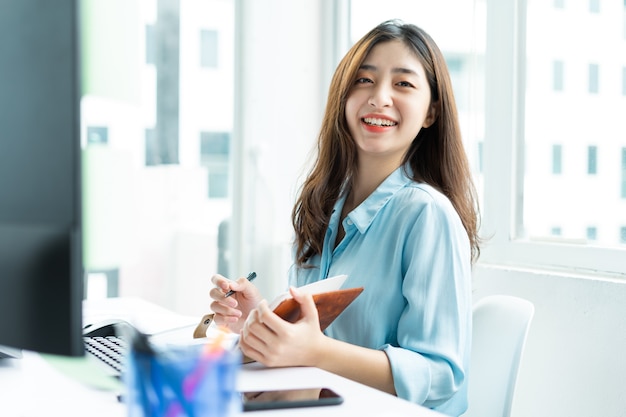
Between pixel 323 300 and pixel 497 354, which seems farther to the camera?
pixel 497 354

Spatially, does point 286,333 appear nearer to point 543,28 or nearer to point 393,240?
point 393,240

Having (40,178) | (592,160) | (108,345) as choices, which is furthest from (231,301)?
(592,160)

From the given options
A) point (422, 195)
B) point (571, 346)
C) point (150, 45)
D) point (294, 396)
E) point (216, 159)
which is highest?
point (150, 45)

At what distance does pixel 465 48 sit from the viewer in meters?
2.34

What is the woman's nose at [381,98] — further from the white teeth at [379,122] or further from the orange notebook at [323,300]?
the orange notebook at [323,300]

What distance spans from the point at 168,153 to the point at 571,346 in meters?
1.78

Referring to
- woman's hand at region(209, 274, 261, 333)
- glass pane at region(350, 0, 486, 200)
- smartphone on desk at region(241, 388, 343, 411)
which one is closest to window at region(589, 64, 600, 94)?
glass pane at region(350, 0, 486, 200)

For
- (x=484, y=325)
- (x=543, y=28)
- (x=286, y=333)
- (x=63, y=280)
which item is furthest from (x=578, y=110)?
(x=63, y=280)

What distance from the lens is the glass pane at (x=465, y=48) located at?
88.3 inches

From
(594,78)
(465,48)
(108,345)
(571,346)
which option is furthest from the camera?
(465,48)

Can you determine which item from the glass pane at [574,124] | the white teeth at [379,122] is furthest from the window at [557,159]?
the white teeth at [379,122]

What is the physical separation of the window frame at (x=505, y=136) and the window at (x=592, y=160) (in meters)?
0.23

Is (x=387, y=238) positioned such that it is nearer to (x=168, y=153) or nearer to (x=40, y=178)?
(x=40, y=178)

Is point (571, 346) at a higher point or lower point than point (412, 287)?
lower
